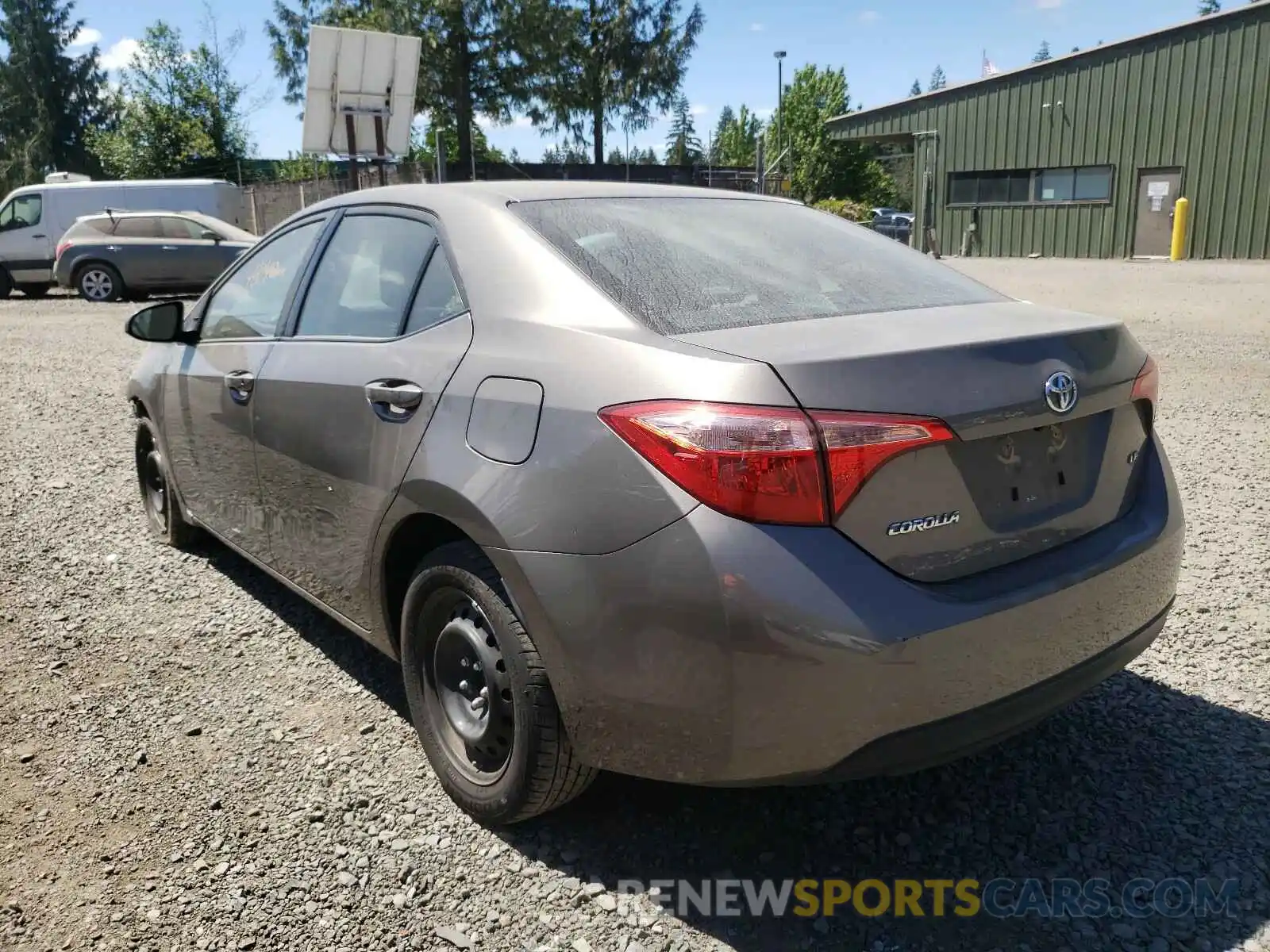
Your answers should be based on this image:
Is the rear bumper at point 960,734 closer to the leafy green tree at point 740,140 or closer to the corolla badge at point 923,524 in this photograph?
the corolla badge at point 923,524

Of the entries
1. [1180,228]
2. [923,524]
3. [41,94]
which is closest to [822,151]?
[1180,228]

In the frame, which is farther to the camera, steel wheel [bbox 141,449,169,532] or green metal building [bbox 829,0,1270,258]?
green metal building [bbox 829,0,1270,258]

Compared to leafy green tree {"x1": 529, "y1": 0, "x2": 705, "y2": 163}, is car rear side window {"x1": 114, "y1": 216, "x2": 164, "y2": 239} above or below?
below

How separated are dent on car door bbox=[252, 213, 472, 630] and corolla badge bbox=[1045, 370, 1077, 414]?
1.37 meters

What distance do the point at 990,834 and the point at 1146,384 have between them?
47.6 inches

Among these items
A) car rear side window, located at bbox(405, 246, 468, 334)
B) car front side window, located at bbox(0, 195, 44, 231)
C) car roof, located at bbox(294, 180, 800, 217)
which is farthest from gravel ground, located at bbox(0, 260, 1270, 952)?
car front side window, located at bbox(0, 195, 44, 231)

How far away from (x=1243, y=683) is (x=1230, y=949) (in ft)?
4.44

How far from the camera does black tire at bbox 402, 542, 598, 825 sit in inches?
92.6

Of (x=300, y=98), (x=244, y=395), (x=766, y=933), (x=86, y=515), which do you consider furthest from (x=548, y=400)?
(x=300, y=98)

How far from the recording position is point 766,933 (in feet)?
7.43

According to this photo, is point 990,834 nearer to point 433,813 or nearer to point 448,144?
point 433,813

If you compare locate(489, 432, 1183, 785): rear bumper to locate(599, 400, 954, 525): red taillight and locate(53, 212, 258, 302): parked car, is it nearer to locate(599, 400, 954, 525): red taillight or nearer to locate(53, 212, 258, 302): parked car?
locate(599, 400, 954, 525): red taillight

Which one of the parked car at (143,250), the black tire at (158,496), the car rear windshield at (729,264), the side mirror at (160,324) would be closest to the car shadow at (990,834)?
the car rear windshield at (729,264)

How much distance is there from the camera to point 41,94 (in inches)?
2195
